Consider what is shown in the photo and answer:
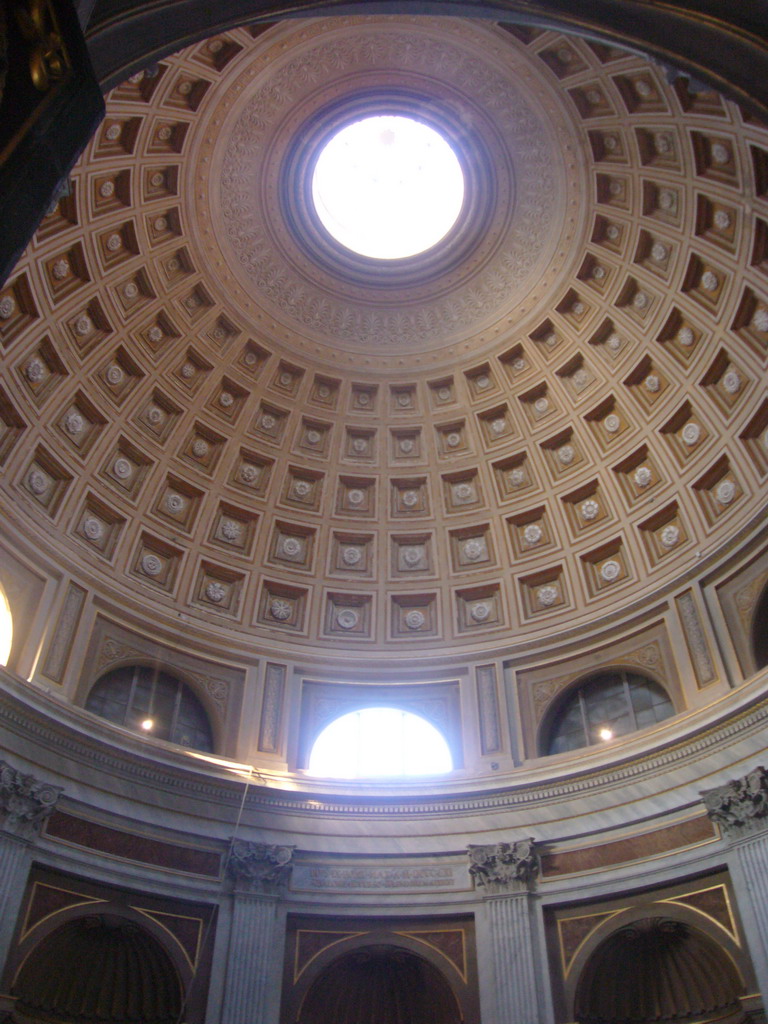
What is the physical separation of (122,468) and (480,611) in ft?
31.8

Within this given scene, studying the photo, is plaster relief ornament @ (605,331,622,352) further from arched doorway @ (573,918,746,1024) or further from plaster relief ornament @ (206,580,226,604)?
arched doorway @ (573,918,746,1024)

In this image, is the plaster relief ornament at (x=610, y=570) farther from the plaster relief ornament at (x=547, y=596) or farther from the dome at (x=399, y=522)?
the plaster relief ornament at (x=547, y=596)

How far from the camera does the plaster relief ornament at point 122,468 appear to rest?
21.1 m

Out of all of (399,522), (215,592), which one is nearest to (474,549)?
(399,522)

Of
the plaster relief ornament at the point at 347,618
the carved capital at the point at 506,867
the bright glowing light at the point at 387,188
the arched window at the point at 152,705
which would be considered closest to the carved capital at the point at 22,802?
the arched window at the point at 152,705

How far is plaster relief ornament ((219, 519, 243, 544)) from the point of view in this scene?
22.7 metres

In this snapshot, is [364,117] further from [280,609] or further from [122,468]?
[280,609]

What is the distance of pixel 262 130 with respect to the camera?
20.9 meters

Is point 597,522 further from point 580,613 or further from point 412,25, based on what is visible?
point 412,25

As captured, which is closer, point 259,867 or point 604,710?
point 259,867

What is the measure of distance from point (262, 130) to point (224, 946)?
18.0m

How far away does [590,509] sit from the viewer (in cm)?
2220

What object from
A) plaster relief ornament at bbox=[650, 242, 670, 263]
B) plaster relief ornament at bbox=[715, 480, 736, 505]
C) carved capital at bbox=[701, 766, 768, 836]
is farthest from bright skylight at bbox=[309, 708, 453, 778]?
plaster relief ornament at bbox=[650, 242, 670, 263]

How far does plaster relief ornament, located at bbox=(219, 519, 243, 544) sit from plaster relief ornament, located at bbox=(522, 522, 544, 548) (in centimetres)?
755
